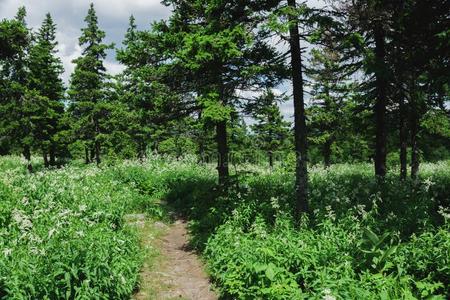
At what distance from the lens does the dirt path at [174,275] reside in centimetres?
909

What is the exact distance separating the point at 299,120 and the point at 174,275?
17.9 feet

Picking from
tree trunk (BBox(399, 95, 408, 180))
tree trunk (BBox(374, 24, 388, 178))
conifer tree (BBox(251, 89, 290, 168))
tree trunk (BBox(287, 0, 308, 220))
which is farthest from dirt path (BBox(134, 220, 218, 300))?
conifer tree (BBox(251, 89, 290, 168))

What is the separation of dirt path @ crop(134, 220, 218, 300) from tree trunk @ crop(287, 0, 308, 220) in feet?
11.1

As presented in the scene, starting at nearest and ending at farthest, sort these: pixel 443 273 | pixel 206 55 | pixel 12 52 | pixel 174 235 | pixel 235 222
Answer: pixel 443 273, pixel 235 222, pixel 206 55, pixel 174 235, pixel 12 52

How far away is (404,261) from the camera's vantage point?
7.53 meters

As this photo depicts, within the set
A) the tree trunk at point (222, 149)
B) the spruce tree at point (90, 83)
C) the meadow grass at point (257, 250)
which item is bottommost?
the meadow grass at point (257, 250)

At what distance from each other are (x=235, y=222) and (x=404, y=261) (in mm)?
4985

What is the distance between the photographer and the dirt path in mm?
9086

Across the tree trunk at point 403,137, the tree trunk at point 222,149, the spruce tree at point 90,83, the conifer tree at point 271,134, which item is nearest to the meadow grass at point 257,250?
the tree trunk at point 222,149

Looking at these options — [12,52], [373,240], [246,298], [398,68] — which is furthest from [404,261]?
[12,52]

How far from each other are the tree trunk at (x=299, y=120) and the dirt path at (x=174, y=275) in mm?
3388

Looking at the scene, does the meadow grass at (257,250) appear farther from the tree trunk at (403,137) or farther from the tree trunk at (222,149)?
the tree trunk at (403,137)

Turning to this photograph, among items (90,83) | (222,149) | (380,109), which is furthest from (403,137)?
(90,83)

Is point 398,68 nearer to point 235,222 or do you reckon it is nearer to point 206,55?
point 206,55
